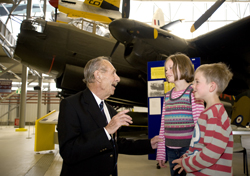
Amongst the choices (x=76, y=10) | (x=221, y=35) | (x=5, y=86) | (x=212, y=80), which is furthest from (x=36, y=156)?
(x=5, y=86)

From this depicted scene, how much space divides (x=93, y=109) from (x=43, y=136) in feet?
13.3

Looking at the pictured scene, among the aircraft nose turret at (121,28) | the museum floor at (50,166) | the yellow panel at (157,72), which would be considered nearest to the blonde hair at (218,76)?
the museum floor at (50,166)

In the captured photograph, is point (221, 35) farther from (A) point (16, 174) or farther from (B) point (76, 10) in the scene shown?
(A) point (16, 174)

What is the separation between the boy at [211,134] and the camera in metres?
1.16

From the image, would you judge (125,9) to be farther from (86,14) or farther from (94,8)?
(86,14)

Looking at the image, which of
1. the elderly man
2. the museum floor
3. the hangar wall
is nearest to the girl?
the elderly man

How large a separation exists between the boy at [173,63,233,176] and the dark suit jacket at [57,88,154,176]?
50 cm

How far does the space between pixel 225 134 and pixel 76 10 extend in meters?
6.98

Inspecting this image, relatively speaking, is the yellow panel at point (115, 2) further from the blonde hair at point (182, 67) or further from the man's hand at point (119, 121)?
the man's hand at point (119, 121)

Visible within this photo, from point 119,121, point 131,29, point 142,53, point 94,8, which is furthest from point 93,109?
point 94,8

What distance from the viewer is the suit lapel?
148cm

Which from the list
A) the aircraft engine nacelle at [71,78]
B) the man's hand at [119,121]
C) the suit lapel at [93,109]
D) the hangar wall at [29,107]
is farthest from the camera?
the hangar wall at [29,107]

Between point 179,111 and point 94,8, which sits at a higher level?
point 94,8

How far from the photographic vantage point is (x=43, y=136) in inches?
197
